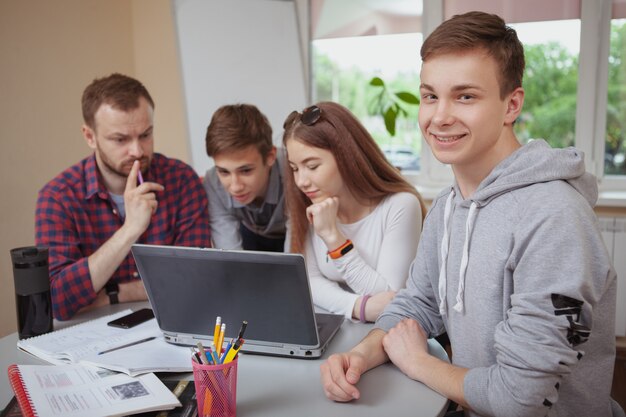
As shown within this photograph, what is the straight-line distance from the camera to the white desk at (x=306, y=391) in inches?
38.9

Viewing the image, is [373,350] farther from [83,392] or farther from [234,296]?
[83,392]

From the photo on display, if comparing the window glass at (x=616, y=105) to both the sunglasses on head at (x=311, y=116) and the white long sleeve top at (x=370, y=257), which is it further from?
the sunglasses on head at (x=311, y=116)

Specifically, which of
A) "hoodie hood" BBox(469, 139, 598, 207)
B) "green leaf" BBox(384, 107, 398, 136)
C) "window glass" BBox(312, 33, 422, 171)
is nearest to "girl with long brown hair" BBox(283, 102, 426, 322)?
"hoodie hood" BBox(469, 139, 598, 207)

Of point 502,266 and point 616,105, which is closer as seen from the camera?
point 502,266

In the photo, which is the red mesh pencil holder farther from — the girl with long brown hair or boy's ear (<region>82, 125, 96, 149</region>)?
boy's ear (<region>82, 125, 96, 149</region>)

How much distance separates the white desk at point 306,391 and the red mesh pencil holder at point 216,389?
47mm

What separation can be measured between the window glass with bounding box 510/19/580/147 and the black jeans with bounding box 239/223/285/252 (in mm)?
1637

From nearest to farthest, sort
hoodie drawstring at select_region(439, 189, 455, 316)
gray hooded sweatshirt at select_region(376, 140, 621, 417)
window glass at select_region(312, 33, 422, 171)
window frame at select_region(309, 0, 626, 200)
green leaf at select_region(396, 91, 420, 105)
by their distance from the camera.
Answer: gray hooded sweatshirt at select_region(376, 140, 621, 417) < hoodie drawstring at select_region(439, 189, 455, 316) < window frame at select_region(309, 0, 626, 200) < green leaf at select_region(396, 91, 420, 105) < window glass at select_region(312, 33, 422, 171)

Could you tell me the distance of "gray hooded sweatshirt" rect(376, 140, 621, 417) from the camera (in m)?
0.92

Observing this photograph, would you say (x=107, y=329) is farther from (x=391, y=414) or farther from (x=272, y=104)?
(x=272, y=104)

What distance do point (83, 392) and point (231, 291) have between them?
0.32 meters

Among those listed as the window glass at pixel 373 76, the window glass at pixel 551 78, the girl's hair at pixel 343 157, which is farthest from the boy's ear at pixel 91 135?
the window glass at pixel 551 78

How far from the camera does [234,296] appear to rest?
114 centimetres

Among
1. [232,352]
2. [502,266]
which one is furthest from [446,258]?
[232,352]
